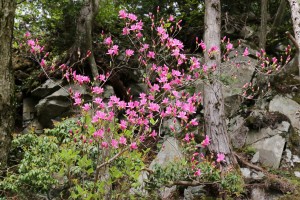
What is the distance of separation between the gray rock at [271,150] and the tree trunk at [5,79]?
4.90 meters

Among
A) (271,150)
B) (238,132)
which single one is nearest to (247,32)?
(238,132)

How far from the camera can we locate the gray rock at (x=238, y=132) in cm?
718

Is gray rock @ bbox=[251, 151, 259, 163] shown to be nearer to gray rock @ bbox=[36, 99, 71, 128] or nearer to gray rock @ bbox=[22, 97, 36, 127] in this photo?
gray rock @ bbox=[36, 99, 71, 128]

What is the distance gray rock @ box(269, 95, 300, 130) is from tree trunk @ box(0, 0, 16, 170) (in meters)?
5.73

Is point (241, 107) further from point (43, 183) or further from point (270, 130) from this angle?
point (43, 183)

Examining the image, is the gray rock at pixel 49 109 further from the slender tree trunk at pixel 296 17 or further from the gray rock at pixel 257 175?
the slender tree trunk at pixel 296 17

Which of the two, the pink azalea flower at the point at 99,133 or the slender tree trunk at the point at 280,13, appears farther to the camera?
the slender tree trunk at the point at 280,13

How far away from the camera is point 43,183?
3846mm

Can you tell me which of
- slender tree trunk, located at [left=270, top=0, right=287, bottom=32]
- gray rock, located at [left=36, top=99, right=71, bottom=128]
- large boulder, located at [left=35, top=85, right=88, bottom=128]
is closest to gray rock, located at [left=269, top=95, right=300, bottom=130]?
slender tree trunk, located at [left=270, top=0, right=287, bottom=32]

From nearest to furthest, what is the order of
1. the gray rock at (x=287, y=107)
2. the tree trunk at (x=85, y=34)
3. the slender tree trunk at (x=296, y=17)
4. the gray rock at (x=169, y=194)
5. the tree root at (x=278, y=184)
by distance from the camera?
the slender tree trunk at (x=296, y=17) → the tree root at (x=278, y=184) → the gray rock at (x=169, y=194) → the gray rock at (x=287, y=107) → the tree trunk at (x=85, y=34)

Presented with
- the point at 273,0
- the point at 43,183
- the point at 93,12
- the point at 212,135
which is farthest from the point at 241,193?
the point at 273,0

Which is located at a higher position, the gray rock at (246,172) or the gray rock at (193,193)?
the gray rock at (246,172)

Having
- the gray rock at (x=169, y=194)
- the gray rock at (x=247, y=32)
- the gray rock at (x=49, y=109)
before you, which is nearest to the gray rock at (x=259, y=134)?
the gray rock at (x=169, y=194)

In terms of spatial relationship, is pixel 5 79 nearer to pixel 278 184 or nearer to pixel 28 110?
pixel 28 110
